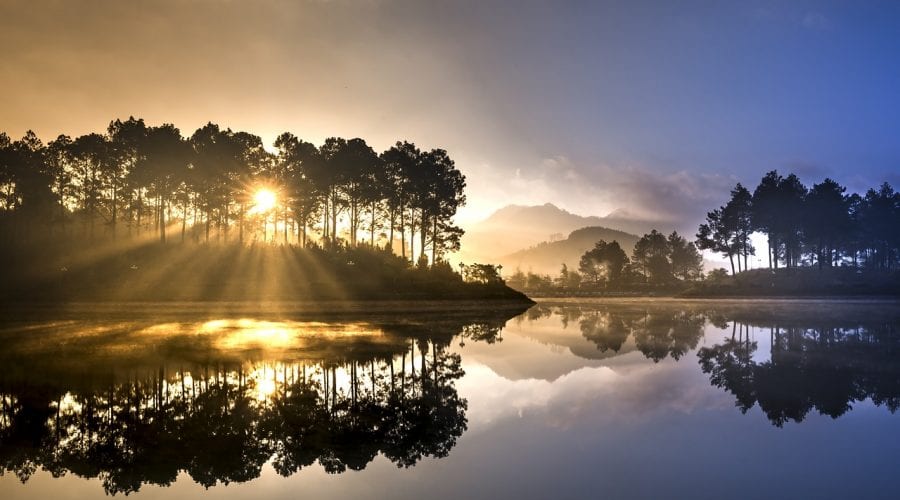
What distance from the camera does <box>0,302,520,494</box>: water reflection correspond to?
1078cm

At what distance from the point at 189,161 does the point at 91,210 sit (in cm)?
2043

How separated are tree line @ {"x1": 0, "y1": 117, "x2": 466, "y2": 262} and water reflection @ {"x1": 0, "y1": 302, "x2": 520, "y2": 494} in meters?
49.1

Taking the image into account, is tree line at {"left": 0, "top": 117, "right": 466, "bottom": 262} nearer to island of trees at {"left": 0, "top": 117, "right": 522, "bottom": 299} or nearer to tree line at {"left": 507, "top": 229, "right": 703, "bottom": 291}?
island of trees at {"left": 0, "top": 117, "right": 522, "bottom": 299}

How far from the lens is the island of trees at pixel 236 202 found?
210 feet

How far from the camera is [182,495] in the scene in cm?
907

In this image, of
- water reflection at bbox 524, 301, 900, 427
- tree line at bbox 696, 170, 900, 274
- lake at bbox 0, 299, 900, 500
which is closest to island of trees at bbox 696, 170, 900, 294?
tree line at bbox 696, 170, 900, 274

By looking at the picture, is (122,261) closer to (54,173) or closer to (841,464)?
(54,173)

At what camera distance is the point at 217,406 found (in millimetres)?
14914

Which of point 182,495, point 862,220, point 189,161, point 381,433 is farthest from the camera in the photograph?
point 862,220

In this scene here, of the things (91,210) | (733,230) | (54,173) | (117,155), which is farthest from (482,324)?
(733,230)

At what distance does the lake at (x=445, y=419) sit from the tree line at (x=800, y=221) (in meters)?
89.1

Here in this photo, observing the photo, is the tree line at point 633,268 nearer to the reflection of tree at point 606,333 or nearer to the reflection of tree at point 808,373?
the reflection of tree at point 606,333

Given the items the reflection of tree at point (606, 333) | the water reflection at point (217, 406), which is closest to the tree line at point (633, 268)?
the reflection of tree at point (606, 333)

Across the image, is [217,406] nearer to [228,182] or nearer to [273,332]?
[273,332]
